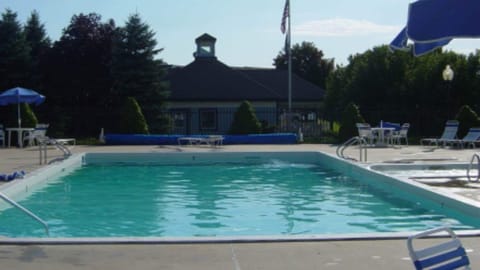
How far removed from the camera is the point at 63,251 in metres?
5.95

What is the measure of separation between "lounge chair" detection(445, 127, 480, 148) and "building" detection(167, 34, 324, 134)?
459 inches

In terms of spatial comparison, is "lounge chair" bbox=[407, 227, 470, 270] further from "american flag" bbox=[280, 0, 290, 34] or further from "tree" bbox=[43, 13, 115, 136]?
"tree" bbox=[43, 13, 115, 136]

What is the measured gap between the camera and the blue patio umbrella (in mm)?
5051

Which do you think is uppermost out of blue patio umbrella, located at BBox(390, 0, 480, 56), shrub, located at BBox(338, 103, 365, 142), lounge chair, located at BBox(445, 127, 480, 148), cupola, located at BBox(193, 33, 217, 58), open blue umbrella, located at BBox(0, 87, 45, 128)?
cupola, located at BBox(193, 33, 217, 58)

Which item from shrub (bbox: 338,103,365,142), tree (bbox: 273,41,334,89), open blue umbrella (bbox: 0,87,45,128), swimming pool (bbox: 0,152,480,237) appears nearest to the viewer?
swimming pool (bbox: 0,152,480,237)

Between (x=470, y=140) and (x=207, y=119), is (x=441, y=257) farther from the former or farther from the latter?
(x=207, y=119)

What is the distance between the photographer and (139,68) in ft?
103

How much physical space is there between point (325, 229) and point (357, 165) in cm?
620

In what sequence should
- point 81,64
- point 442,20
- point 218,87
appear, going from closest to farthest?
point 442,20, point 81,64, point 218,87

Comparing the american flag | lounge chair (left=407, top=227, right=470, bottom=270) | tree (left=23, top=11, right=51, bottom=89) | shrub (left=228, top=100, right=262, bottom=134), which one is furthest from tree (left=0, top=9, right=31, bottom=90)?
lounge chair (left=407, top=227, right=470, bottom=270)

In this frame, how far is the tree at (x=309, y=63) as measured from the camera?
6588 centimetres

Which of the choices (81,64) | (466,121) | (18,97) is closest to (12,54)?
(81,64)

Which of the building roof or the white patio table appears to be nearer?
the white patio table

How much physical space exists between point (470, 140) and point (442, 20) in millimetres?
16385
